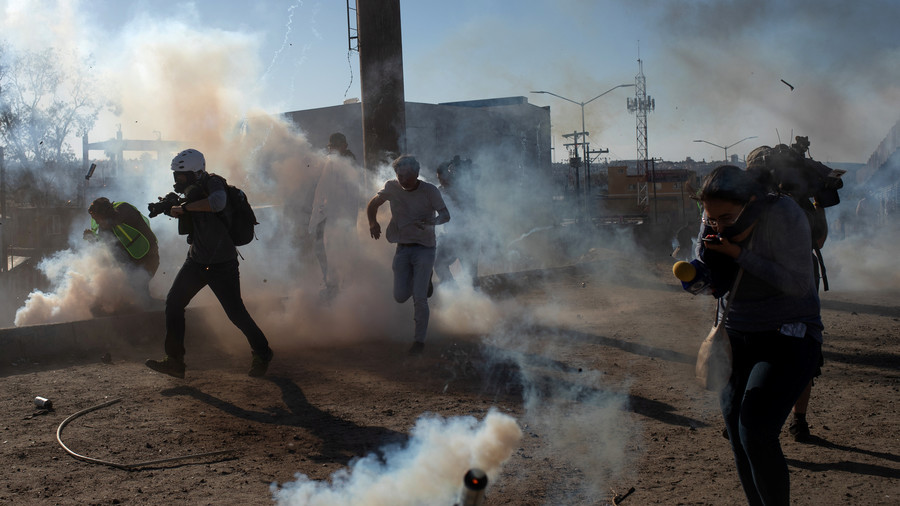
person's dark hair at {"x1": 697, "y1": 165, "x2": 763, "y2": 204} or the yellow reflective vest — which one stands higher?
person's dark hair at {"x1": 697, "y1": 165, "x2": 763, "y2": 204}

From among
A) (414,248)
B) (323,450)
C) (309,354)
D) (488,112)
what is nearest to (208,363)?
(309,354)

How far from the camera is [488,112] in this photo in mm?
28016

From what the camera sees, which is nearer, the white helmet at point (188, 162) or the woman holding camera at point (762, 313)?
the woman holding camera at point (762, 313)

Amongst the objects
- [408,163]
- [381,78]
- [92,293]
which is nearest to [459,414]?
[408,163]

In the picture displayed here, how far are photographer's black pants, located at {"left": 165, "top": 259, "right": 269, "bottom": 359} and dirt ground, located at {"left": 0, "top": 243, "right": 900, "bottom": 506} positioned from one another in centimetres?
43

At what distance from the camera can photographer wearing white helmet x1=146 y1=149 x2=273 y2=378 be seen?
551cm

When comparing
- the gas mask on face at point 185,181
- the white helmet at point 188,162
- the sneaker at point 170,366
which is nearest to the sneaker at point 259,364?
the sneaker at point 170,366

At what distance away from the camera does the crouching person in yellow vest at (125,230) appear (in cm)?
794

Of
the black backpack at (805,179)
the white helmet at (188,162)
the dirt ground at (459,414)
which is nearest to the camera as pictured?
the dirt ground at (459,414)

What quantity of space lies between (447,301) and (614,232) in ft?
48.1

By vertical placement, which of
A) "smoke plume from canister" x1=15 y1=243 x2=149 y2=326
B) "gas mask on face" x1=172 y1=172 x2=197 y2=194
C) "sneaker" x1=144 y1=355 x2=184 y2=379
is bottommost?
"sneaker" x1=144 y1=355 x2=184 y2=379

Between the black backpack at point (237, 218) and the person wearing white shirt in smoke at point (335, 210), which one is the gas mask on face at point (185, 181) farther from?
the person wearing white shirt in smoke at point (335, 210)

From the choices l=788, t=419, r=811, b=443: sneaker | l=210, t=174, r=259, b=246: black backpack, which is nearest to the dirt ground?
l=788, t=419, r=811, b=443: sneaker

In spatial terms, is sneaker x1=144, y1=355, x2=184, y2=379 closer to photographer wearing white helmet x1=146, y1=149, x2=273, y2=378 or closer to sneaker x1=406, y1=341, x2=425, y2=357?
photographer wearing white helmet x1=146, y1=149, x2=273, y2=378
